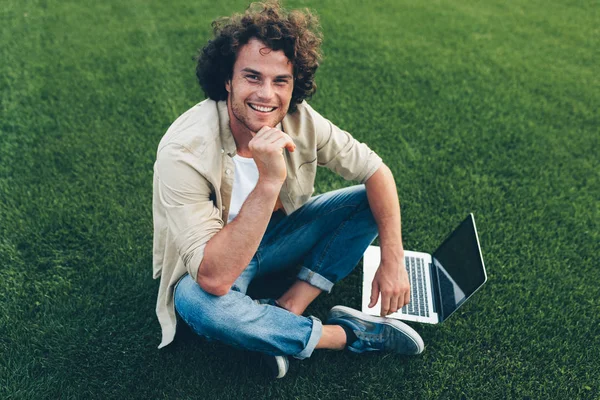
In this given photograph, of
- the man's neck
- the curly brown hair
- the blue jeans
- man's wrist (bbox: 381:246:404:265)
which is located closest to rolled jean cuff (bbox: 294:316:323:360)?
the blue jeans

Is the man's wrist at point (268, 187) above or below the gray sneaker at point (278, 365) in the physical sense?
above

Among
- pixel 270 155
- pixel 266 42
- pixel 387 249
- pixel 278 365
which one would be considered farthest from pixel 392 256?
pixel 266 42

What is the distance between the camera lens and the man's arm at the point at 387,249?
93.4 inches

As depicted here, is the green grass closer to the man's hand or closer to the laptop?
the laptop

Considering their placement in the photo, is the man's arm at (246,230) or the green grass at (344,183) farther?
the green grass at (344,183)

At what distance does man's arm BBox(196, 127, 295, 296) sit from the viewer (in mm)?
1931

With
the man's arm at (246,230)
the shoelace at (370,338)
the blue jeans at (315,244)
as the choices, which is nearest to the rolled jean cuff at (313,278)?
the blue jeans at (315,244)

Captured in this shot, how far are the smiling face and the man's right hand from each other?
20 cm

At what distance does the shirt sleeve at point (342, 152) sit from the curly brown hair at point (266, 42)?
0.18 metres

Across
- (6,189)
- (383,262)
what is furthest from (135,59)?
(383,262)

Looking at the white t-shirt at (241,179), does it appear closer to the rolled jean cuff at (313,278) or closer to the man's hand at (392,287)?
the rolled jean cuff at (313,278)

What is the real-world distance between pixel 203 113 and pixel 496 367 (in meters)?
1.92

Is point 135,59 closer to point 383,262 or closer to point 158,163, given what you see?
point 158,163

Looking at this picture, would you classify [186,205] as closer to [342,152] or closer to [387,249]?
[342,152]
